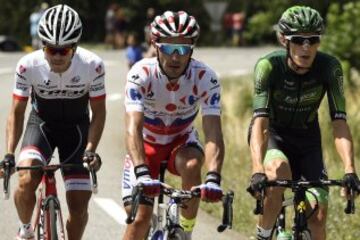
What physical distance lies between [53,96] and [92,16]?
3883cm

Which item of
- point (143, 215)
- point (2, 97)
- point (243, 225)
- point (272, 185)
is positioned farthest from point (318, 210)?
point (2, 97)

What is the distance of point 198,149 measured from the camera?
687cm

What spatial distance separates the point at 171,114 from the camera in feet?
22.7

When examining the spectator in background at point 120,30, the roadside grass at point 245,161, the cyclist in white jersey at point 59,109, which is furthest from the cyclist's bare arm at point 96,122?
the spectator in background at point 120,30

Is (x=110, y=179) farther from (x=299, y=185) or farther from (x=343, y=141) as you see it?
(x=299, y=185)

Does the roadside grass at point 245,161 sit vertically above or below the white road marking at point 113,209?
above

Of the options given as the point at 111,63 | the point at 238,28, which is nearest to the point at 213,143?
the point at 111,63

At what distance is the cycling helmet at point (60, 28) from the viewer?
22.4 ft

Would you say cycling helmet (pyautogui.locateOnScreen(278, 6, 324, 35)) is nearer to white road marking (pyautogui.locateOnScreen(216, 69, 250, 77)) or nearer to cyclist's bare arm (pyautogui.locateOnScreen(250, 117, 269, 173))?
cyclist's bare arm (pyautogui.locateOnScreen(250, 117, 269, 173))

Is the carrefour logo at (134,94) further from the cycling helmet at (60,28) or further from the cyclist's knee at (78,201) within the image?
the cyclist's knee at (78,201)

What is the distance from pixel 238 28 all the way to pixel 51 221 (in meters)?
36.5

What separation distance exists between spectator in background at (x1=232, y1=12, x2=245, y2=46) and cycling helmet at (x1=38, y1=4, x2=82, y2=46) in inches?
1410

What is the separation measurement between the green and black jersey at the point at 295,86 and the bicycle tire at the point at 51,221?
61.0 inches

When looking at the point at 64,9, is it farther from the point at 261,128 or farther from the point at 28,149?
the point at 261,128
